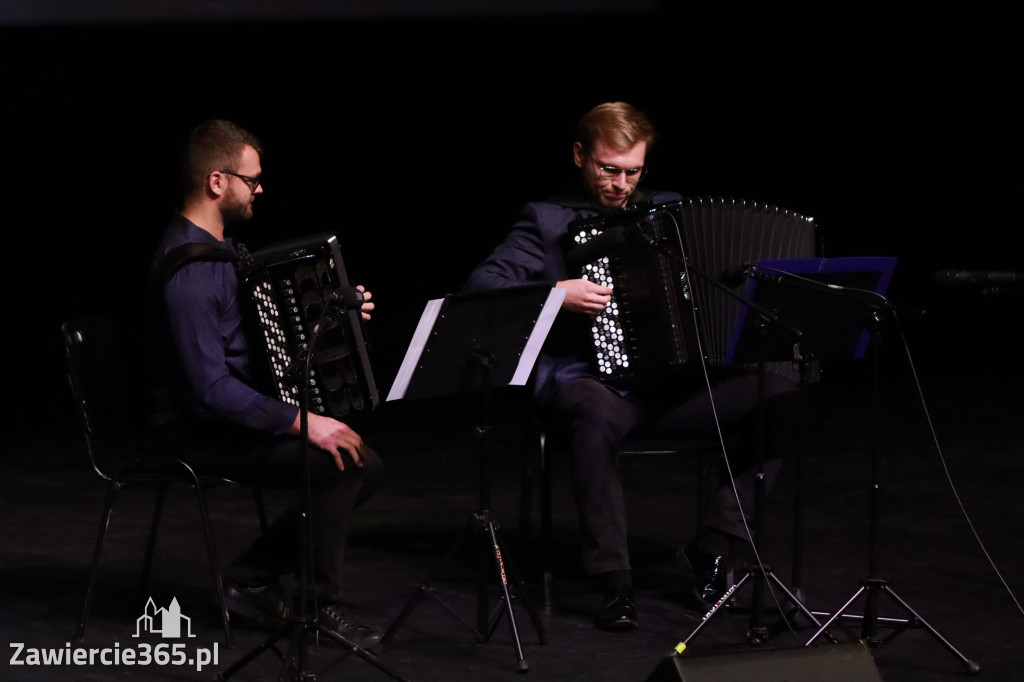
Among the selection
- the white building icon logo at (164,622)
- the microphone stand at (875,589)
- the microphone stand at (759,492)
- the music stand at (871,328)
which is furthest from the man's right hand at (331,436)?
the microphone stand at (875,589)

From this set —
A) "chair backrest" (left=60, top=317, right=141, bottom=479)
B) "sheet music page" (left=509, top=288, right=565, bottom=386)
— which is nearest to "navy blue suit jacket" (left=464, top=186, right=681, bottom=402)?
"sheet music page" (left=509, top=288, right=565, bottom=386)

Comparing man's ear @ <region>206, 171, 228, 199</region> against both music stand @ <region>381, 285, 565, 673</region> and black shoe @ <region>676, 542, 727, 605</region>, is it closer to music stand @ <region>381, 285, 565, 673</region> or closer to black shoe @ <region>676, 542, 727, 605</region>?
music stand @ <region>381, 285, 565, 673</region>

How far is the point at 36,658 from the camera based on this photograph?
3.39 m

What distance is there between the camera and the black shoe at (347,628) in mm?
3496

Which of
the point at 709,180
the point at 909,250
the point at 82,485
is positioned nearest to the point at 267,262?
A: the point at 82,485

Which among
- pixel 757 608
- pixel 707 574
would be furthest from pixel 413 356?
pixel 707 574

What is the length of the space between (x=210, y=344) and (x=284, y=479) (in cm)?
39

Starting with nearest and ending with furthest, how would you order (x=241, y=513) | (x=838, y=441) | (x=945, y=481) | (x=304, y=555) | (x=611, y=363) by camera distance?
(x=304, y=555), (x=611, y=363), (x=241, y=513), (x=945, y=481), (x=838, y=441)

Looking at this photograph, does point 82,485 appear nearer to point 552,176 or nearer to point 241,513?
point 241,513

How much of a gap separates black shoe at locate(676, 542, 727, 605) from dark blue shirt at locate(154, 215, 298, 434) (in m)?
1.28

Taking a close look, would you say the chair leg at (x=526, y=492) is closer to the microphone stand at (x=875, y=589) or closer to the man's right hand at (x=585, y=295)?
the man's right hand at (x=585, y=295)

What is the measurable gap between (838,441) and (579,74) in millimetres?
2850

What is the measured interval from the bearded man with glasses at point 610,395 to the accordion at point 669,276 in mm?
75

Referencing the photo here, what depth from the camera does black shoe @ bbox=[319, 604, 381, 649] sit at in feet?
11.5
